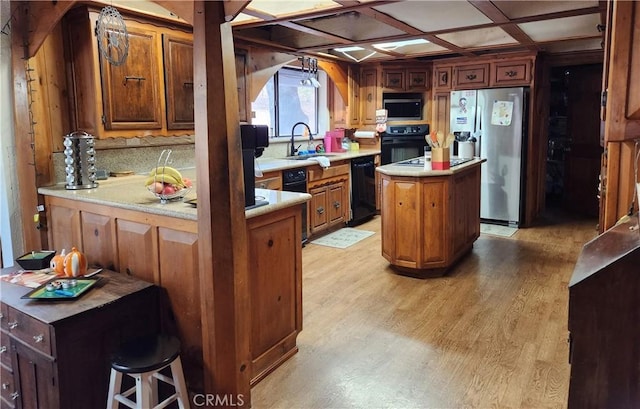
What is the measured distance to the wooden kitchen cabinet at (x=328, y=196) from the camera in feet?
16.4

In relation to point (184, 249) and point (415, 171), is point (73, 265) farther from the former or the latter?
point (415, 171)

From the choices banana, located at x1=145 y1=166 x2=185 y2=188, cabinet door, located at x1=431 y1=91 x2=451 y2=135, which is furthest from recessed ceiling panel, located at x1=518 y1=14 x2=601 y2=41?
banana, located at x1=145 y1=166 x2=185 y2=188

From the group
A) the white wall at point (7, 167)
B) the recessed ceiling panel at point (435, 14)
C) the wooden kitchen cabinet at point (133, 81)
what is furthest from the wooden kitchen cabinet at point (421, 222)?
the white wall at point (7, 167)

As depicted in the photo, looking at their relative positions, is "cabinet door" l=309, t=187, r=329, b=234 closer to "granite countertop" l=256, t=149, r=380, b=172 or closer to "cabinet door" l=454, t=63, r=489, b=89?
"granite countertop" l=256, t=149, r=380, b=172

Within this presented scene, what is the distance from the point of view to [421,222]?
151 inches

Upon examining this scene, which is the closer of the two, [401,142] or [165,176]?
[165,176]

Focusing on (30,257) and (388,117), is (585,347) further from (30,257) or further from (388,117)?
(388,117)

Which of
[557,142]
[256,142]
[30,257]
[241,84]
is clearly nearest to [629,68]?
[256,142]

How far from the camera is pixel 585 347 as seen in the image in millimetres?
1354

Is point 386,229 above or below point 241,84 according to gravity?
below

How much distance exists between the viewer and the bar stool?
1825mm

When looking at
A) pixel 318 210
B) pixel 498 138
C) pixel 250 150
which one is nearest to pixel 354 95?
pixel 498 138

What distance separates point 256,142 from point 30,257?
1.33m

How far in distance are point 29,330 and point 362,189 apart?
14.5 feet
